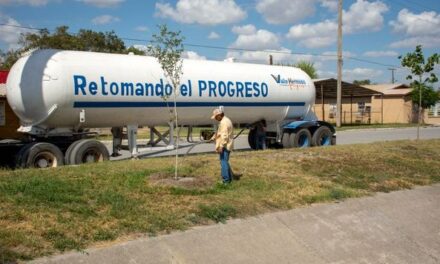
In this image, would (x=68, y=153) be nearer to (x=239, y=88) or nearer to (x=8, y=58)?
(x=239, y=88)

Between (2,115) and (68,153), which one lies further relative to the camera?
(2,115)

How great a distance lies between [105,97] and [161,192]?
5273mm

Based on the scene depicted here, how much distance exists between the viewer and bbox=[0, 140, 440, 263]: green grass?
21.4 ft

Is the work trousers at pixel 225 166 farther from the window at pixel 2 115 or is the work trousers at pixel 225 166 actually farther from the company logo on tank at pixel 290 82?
the company logo on tank at pixel 290 82

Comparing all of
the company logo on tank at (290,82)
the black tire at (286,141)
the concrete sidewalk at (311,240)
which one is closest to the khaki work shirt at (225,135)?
the concrete sidewalk at (311,240)

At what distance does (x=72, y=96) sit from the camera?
41.7 feet

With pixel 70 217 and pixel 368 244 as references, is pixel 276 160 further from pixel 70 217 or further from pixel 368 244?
pixel 70 217

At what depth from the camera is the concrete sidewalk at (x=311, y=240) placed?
21.1ft

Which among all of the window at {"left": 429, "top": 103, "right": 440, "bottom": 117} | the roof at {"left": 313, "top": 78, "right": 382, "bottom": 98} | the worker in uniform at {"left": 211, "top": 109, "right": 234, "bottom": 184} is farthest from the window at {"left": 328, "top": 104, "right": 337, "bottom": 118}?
the worker in uniform at {"left": 211, "top": 109, "right": 234, "bottom": 184}

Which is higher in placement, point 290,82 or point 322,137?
point 290,82

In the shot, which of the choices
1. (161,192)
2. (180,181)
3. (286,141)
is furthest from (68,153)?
(286,141)

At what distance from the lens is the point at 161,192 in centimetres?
876

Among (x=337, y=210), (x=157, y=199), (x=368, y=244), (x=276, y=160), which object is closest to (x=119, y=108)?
(x=276, y=160)

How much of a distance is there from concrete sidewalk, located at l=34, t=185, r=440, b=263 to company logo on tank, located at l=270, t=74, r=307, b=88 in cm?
834
